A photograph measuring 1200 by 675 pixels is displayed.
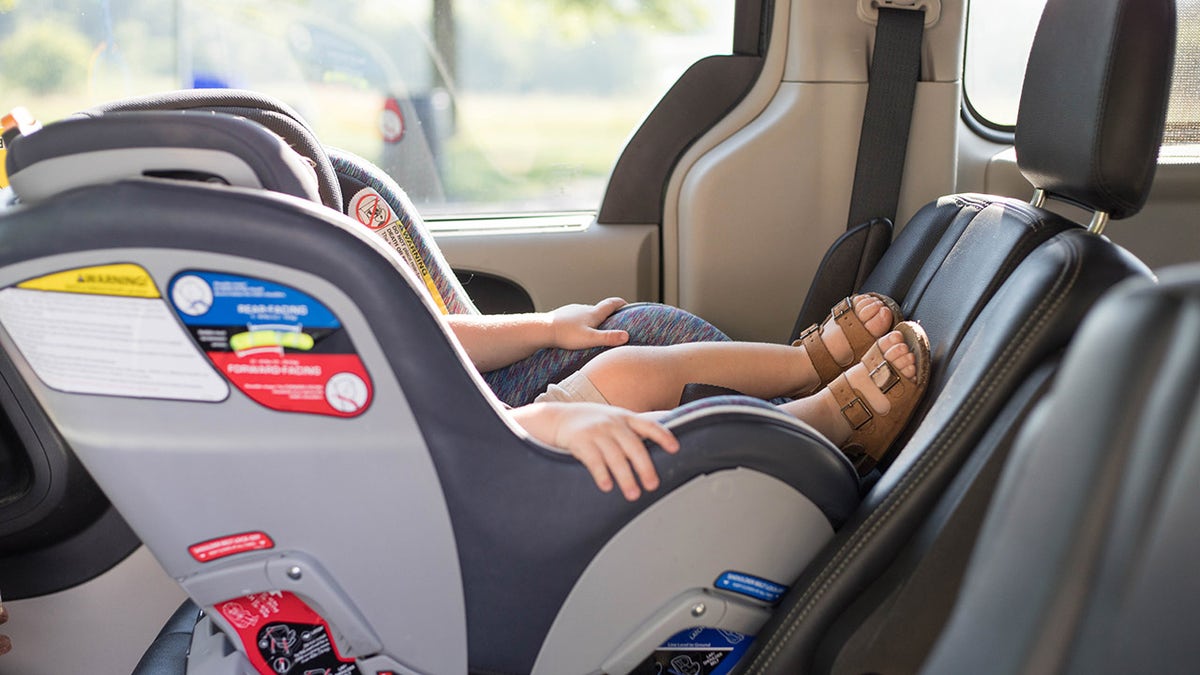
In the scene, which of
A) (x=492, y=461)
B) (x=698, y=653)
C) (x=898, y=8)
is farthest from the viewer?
(x=898, y=8)

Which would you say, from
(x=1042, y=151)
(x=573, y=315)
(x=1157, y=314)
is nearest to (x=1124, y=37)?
(x=1042, y=151)

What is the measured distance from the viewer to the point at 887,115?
7.43 ft

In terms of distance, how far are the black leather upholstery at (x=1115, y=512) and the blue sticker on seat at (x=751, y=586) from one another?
0.63 meters

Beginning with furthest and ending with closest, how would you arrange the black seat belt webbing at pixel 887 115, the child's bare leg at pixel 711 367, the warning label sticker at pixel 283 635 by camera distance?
the black seat belt webbing at pixel 887 115
the child's bare leg at pixel 711 367
the warning label sticker at pixel 283 635

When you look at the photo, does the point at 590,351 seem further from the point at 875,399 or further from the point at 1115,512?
the point at 1115,512

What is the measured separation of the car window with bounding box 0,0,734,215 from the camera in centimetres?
212

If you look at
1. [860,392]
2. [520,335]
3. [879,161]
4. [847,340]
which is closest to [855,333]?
[847,340]

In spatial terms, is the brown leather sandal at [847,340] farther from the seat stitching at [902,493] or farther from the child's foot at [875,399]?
the seat stitching at [902,493]

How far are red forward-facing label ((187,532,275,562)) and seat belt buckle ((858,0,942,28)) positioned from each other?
1.67 m

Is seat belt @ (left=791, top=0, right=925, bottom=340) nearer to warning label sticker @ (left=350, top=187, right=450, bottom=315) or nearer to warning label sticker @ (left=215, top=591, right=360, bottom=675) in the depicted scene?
warning label sticker @ (left=350, top=187, right=450, bottom=315)

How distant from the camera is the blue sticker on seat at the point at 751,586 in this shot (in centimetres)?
132

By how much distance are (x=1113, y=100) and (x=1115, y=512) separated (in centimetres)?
80

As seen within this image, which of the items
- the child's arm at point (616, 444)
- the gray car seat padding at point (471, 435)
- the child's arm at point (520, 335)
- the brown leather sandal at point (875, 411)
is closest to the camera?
the gray car seat padding at point (471, 435)

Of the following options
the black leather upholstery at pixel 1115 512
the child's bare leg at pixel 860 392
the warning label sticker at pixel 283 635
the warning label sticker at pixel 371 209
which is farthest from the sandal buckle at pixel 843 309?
the black leather upholstery at pixel 1115 512
